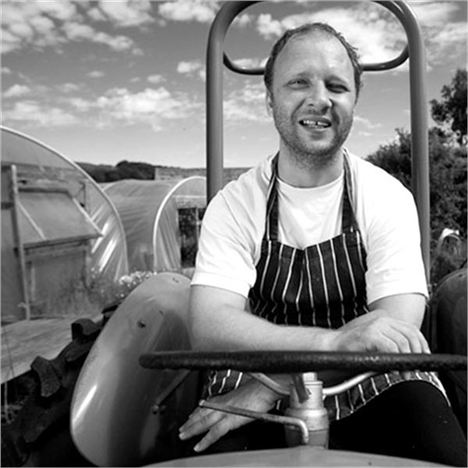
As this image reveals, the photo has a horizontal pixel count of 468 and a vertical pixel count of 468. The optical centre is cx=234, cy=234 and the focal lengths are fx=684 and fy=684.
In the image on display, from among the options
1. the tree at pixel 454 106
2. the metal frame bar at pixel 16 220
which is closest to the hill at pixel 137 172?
the tree at pixel 454 106

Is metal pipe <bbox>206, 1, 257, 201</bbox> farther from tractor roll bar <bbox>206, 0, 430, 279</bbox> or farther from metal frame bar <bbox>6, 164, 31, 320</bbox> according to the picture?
metal frame bar <bbox>6, 164, 31, 320</bbox>

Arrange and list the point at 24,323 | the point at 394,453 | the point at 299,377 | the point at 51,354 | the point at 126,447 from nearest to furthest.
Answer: the point at 299,377, the point at 394,453, the point at 126,447, the point at 51,354, the point at 24,323

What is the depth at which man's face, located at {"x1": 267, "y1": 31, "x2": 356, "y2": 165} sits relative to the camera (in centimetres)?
131

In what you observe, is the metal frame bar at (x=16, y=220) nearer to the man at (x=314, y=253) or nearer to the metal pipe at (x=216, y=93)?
the metal pipe at (x=216, y=93)

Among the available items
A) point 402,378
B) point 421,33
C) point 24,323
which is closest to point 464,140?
point 24,323

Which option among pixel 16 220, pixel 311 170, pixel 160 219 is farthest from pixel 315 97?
pixel 160 219

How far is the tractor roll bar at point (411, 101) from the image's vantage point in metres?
1.84

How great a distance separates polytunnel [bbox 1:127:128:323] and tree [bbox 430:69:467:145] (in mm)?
7140

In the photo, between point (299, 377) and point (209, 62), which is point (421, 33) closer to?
point (209, 62)

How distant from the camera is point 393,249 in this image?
4.16 feet

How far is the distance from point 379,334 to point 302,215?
1.32ft

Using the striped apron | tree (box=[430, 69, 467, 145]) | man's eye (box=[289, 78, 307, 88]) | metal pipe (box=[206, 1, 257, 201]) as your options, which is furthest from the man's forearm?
tree (box=[430, 69, 467, 145])

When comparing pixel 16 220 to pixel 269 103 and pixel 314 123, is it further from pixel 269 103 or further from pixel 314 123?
pixel 314 123

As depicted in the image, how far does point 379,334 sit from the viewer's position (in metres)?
1.00
